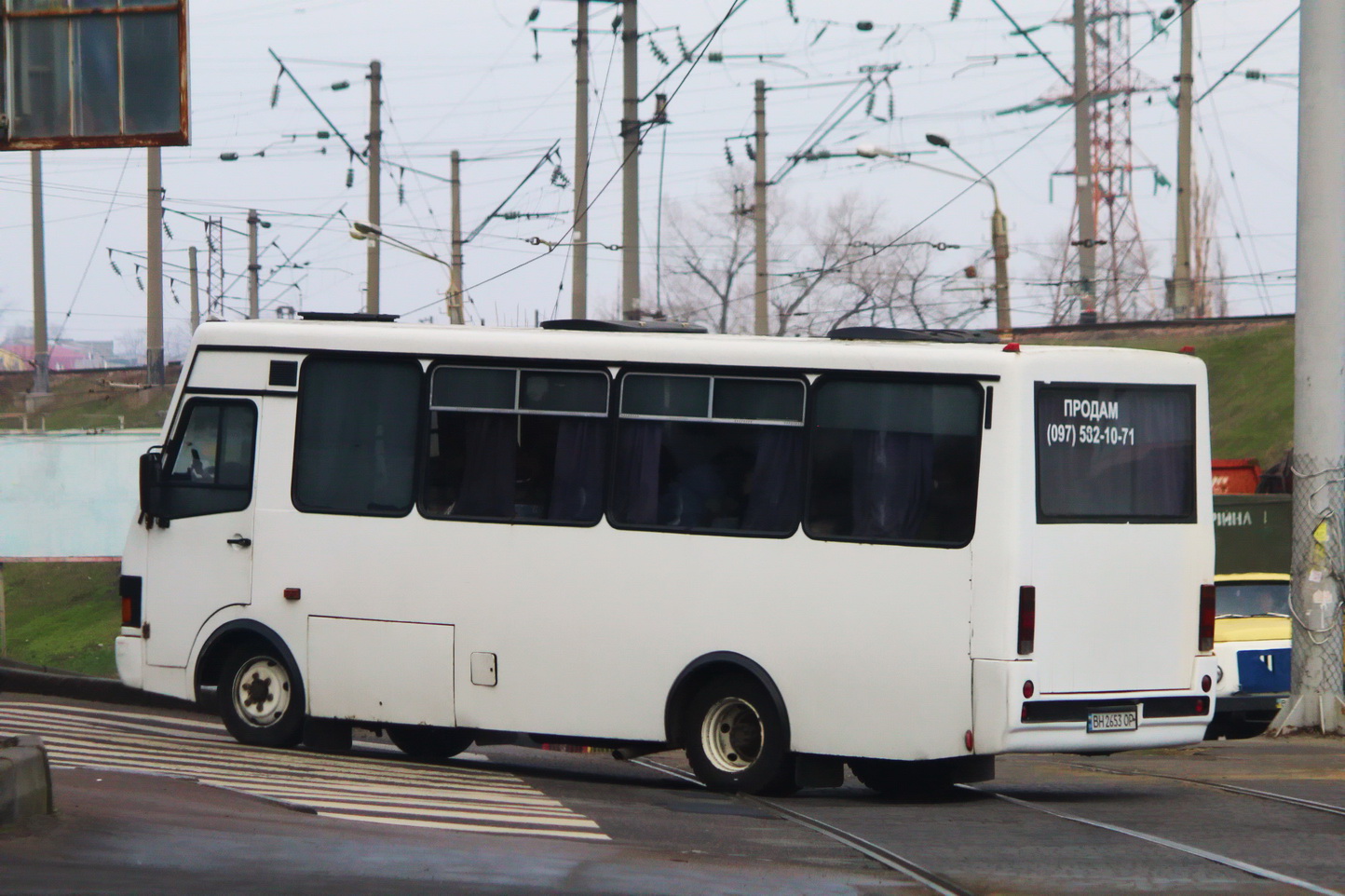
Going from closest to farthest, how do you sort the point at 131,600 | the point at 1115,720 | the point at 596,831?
the point at 596,831 < the point at 1115,720 < the point at 131,600

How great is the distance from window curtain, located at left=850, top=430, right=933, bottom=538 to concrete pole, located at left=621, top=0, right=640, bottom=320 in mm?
21437

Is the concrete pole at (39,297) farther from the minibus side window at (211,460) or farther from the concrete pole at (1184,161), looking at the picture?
the minibus side window at (211,460)

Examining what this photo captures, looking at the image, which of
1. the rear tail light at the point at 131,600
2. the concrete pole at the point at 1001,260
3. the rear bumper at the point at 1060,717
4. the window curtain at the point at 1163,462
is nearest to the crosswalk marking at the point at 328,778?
the rear tail light at the point at 131,600

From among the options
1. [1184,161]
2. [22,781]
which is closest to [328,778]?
[22,781]

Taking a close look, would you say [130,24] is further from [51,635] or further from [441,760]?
[51,635]

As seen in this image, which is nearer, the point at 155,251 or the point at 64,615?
the point at 64,615

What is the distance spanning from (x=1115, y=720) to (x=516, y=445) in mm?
4094

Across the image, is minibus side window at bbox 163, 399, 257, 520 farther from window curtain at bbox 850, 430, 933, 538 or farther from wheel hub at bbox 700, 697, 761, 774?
window curtain at bbox 850, 430, 933, 538

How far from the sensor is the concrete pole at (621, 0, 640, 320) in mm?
32938

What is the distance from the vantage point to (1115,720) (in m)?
10.8

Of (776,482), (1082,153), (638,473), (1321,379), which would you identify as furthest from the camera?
(1082,153)

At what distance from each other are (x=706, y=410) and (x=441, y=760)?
3.72 metres

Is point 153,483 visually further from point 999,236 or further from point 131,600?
point 999,236

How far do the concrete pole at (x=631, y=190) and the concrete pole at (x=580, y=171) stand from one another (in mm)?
1137
